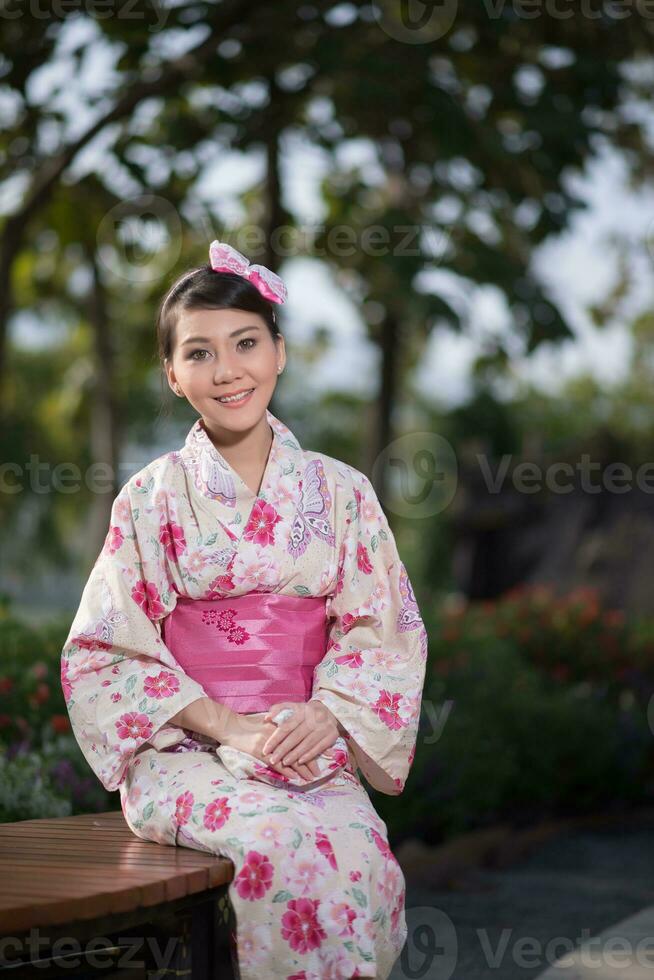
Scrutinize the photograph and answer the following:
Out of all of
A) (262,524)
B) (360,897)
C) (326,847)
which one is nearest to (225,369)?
(262,524)

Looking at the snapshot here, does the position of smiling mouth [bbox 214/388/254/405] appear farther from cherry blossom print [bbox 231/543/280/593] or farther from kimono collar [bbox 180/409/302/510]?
cherry blossom print [bbox 231/543/280/593]

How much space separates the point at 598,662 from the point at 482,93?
3526 mm

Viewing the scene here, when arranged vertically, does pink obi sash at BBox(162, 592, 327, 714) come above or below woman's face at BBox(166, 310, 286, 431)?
below

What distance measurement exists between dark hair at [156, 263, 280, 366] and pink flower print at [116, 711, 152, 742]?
35.7 inches

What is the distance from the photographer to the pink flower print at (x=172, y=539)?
2887mm

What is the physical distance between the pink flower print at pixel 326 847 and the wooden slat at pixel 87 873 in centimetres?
19

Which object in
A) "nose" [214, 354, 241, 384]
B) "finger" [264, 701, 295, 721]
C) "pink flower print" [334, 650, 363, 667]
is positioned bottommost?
"finger" [264, 701, 295, 721]

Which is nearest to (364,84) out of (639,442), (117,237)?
(117,237)

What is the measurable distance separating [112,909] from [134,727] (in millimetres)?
587

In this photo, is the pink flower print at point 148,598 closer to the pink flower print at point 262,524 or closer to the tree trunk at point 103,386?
the pink flower print at point 262,524

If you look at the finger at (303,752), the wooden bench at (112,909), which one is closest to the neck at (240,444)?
the finger at (303,752)

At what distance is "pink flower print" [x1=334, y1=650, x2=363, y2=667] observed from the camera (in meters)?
2.90

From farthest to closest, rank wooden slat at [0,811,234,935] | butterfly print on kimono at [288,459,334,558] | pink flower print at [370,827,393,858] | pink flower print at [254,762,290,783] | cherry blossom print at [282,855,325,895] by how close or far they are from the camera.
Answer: butterfly print on kimono at [288,459,334,558] → pink flower print at [254,762,290,783] → pink flower print at [370,827,393,858] → cherry blossom print at [282,855,325,895] → wooden slat at [0,811,234,935]

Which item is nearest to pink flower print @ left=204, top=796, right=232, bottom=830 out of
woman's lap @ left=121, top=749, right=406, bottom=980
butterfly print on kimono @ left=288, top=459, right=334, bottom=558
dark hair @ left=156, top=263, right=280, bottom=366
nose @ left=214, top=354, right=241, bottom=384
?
woman's lap @ left=121, top=749, right=406, bottom=980
